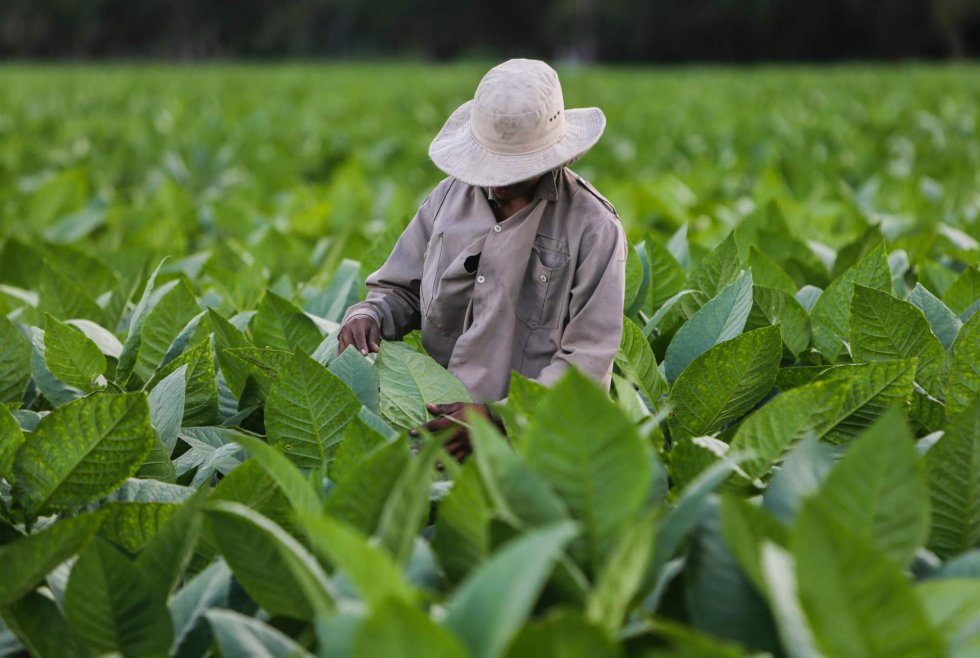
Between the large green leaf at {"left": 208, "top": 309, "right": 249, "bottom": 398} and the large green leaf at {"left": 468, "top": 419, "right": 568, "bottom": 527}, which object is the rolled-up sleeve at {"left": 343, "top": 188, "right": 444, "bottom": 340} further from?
the large green leaf at {"left": 468, "top": 419, "right": 568, "bottom": 527}

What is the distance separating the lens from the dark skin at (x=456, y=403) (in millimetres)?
1591

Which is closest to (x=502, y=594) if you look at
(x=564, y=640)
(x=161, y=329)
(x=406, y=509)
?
(x=564, y=640)

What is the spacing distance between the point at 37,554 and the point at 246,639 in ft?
1.09

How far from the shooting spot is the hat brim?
1.63m

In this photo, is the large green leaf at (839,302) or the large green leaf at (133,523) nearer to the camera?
the large green leaf at (133,523)

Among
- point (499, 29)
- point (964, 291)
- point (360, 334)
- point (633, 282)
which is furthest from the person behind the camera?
point (499, 29)

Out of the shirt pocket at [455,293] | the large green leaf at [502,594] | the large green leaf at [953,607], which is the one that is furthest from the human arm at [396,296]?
the large green leaf at [953,607]

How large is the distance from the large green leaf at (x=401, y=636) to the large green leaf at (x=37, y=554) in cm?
59

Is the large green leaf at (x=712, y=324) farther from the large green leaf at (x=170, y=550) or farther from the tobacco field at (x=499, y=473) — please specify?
the large green leaf at (x=170, y=550)

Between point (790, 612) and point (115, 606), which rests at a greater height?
point (790, 612)

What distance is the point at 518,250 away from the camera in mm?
1716

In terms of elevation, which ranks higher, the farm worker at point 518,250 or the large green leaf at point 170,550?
the farm worker at point 518,250

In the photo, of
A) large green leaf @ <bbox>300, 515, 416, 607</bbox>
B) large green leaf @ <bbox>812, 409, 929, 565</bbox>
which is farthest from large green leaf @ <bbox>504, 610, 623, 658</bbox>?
large green leaf @ <bbox>812, 409, 929, 565</bbox>

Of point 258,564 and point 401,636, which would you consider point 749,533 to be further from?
point 258,564
